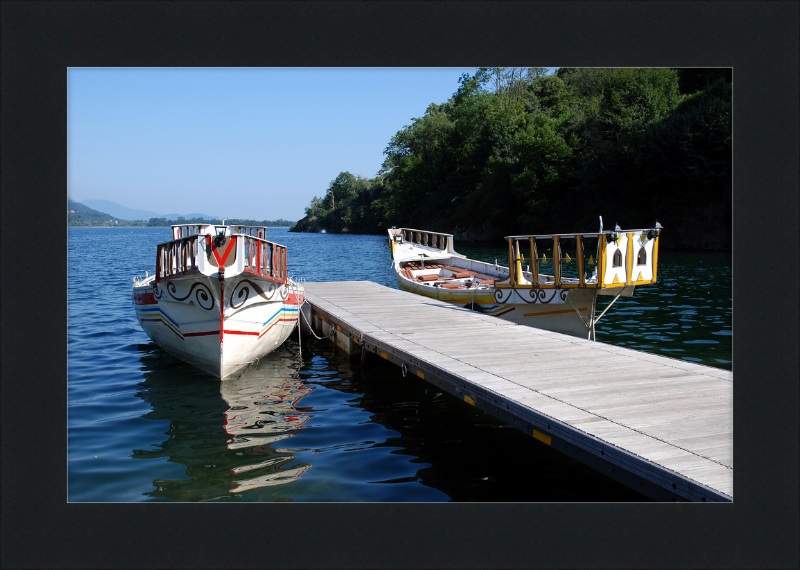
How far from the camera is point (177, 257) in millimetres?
10453

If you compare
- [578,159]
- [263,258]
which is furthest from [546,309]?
[578,159]

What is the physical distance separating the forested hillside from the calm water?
2845 centimetres

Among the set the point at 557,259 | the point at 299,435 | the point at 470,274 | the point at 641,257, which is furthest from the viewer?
A: the point at 470,274

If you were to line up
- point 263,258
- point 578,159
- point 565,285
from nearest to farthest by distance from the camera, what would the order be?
1. point 263,258
2. point 565,285
3. point 578,159

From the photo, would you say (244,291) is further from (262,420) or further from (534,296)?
(534,296)

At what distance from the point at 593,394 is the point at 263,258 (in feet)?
22.4

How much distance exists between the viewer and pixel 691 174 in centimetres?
3856

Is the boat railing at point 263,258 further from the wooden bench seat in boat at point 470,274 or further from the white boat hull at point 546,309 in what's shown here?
the wooden bench seat in boat at point 470,274

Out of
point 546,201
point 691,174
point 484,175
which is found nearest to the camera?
point 691,174

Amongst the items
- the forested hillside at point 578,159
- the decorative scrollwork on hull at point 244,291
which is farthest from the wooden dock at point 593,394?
the forested hillside at point 578,159

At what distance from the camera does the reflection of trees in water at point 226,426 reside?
6.28m
